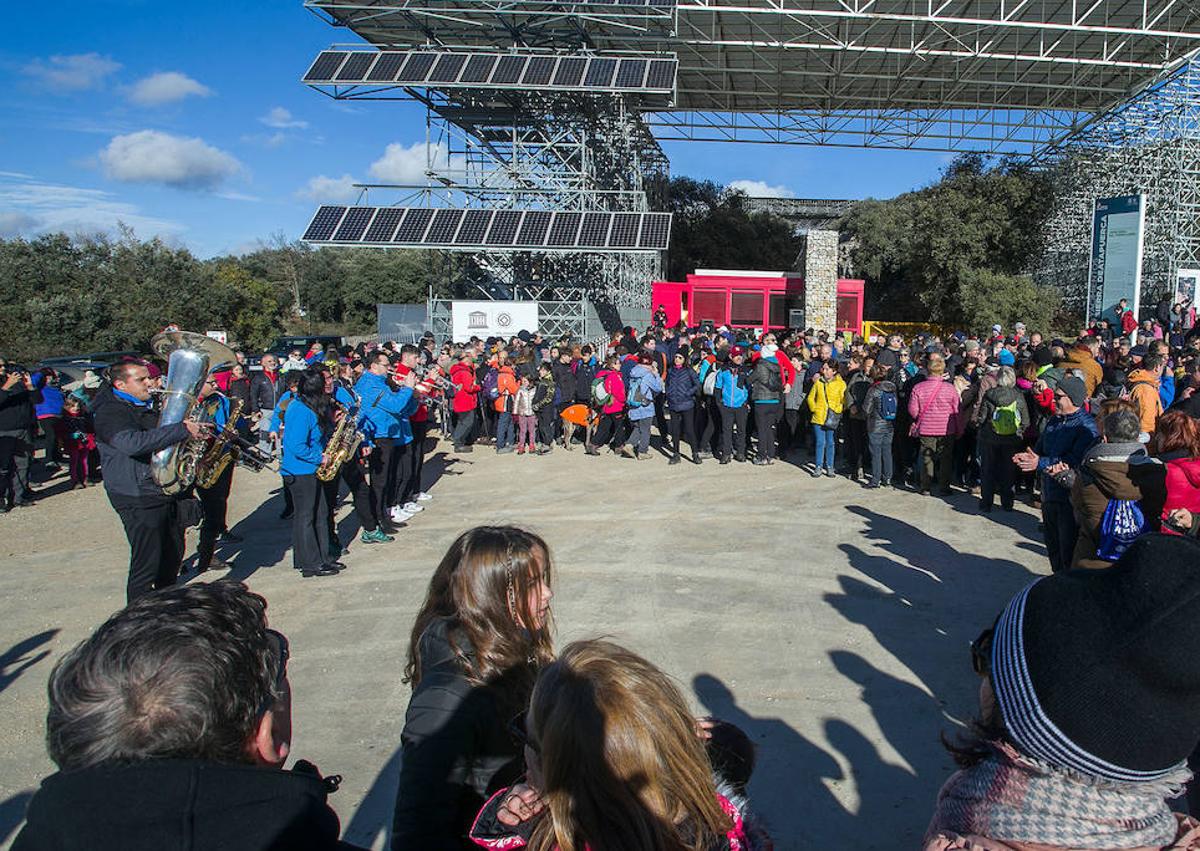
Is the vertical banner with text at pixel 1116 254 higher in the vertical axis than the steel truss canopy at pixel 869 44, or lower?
lower

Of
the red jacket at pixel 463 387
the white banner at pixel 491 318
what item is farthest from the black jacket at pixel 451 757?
the white banner at pixel 491 318

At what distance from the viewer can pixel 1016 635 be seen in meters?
1.51

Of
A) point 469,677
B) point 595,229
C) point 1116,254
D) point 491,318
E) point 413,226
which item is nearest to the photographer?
point 469,677

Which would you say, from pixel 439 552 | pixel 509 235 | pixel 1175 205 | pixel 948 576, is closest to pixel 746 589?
pixel 948 576

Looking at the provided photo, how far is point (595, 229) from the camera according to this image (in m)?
21.4

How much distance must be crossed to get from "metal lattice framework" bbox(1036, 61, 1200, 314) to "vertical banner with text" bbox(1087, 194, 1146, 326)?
3093 mm

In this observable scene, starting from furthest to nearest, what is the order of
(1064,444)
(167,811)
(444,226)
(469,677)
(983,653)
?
(444,226) → (1064,444) → (469,677) → (983,653) → (167,811)

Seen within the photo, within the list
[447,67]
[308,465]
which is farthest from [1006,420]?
[447,67]

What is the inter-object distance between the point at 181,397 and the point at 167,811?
18.4ft

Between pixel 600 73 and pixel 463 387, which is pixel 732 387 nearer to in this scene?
pixel 463 387

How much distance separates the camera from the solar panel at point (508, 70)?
21719 millimetres

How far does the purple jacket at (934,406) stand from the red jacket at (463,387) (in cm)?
668

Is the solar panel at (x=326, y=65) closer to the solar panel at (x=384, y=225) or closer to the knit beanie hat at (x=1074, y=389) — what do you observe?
the solar panel at (x=384, y=225)

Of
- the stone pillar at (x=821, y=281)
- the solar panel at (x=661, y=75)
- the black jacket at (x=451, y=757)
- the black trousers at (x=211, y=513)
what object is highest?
the solar panel at (x=661, y=75)
